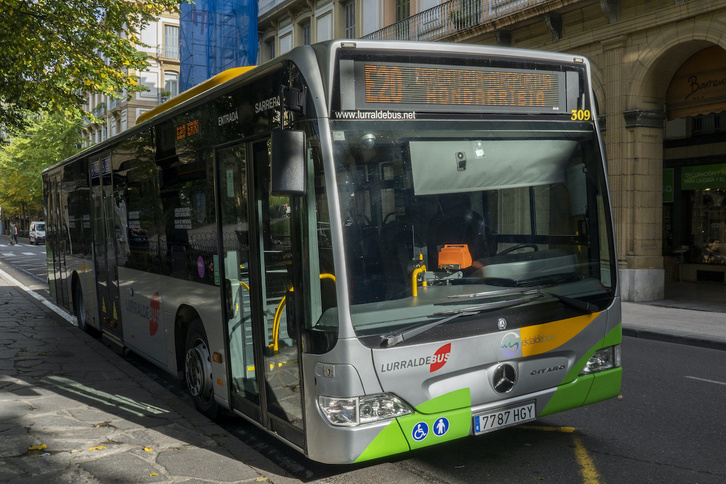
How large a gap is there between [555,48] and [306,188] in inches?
553

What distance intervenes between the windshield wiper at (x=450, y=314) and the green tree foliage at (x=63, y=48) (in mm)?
9339

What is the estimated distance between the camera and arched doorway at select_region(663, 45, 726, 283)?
661 inches

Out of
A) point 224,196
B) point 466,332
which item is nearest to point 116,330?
point 224,196

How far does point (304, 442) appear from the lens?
4.19m

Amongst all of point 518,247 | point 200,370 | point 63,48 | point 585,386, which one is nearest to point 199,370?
point 200,370

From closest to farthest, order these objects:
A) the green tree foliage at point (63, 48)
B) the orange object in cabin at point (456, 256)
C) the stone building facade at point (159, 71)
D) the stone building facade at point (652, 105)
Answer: the orange object in cabin at point (456, 256) → the green tree foliage at point (63, 48) → the stone building facade at point (652, 105) → the stone building facade at point (159, 71)

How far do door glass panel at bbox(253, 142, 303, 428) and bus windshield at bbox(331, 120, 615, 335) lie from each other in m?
0.53

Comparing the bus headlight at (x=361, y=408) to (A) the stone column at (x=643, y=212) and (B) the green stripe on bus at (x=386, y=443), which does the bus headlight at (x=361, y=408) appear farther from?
(A) the stone column at (x=643, y=212)

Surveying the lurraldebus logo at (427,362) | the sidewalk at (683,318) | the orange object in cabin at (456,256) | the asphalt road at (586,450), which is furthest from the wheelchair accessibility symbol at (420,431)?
the sidewalk at (683,318)

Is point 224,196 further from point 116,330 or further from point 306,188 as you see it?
point 116,330

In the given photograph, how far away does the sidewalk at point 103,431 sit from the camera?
15.0 feet

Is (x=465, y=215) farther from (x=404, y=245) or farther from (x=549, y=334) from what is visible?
(x=549, y=334)

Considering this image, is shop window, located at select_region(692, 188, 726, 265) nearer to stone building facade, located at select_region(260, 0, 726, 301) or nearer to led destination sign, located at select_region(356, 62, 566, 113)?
stone building facade, located at select_region(260, 0, 726, 301)

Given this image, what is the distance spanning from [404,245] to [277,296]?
0.90m
